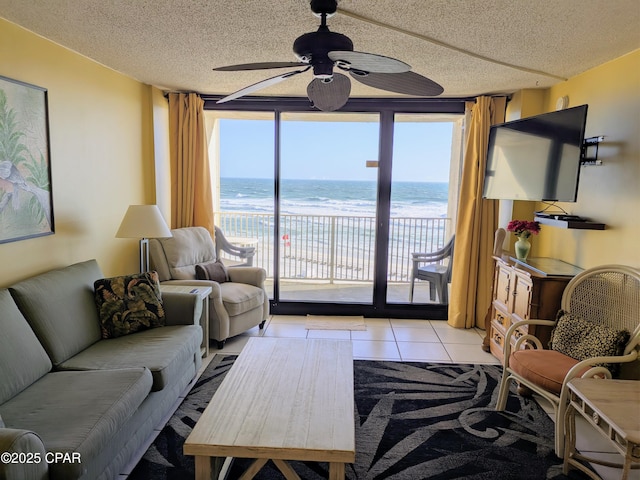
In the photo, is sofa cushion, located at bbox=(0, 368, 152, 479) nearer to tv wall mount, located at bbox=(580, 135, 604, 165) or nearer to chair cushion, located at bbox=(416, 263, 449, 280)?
tv wall mount, located at bbox=(580, 135, 604, 165)

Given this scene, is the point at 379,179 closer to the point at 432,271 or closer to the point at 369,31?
the point at 432,271

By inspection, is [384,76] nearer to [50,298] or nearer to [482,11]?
[482,11]

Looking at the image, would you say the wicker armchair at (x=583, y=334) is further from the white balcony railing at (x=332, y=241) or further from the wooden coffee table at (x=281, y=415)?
Answer: the white balcony railing at (x=332, y=241)

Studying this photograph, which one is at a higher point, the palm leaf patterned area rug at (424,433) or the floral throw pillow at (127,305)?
the floral throw pillow at (127,305)

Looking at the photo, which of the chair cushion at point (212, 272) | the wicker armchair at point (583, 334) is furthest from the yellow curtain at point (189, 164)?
the wicker armchair at point (583, 334)

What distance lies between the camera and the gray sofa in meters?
1.60

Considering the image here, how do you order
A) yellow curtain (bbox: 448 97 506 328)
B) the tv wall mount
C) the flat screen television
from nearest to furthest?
1. the flat screen television
2. the tv wall mount
3. yellow curtain (bbox: 448 97 506 328)

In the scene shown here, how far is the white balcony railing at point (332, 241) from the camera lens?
18.9 ft

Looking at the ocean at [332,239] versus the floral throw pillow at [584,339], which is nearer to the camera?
the floral throw pillow at [584,339]

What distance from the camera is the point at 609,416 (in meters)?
1.70

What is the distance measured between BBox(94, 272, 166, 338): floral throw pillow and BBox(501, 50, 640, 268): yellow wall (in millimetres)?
3182

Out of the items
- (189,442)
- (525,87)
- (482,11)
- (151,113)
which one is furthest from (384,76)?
(151,113)

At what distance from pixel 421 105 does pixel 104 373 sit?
3.80m

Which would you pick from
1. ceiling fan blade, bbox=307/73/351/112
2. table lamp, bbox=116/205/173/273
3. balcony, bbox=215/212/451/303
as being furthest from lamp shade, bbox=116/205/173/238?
balcony, bbox=215/212/451/303
